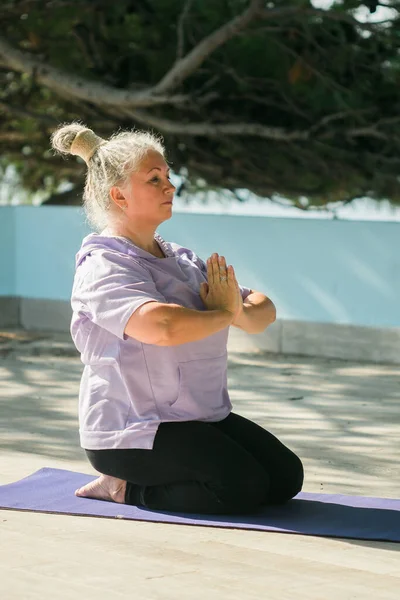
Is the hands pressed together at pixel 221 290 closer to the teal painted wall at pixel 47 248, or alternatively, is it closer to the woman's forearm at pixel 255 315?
the woman's forearm at pixel 255 315

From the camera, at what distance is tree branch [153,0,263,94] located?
7.18 metres

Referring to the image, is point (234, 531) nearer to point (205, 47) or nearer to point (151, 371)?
point (151, 371)

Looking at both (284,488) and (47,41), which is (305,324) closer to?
(47,41)

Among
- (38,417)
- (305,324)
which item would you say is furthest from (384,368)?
(38,417)

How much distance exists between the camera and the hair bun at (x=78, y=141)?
3.55 m

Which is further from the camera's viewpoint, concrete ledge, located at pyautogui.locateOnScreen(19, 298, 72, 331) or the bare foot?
concrete ledge, located at pyautogui.locateOnScreen(19, 298, 72, 331)

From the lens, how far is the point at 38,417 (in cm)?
505

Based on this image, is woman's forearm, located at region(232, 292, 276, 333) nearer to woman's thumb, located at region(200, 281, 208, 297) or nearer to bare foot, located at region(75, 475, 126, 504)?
woman's thumb, located at region(200, 281, 208, 297)

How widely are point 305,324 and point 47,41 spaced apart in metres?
2.78

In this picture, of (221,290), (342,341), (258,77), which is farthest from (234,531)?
(258,77)

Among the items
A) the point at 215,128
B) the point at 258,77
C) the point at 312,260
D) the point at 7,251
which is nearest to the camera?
the point at 312,260

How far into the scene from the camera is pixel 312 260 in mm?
7211

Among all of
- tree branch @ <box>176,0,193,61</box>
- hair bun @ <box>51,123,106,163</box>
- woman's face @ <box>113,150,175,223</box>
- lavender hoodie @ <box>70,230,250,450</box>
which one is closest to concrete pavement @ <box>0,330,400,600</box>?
lavender hoodie @ <box>70,230,250,450</box>

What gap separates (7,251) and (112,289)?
542 centimetres
